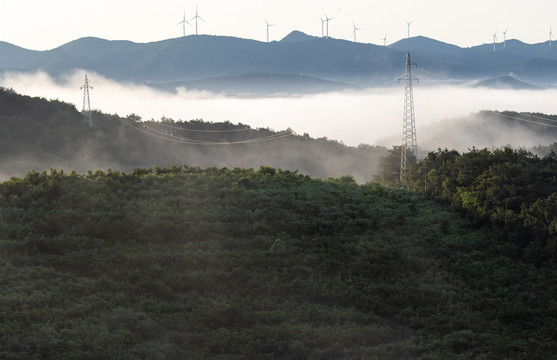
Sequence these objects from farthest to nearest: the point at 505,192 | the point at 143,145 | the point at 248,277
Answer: the point at 143,145
the point at 505,192
the point at 248,277

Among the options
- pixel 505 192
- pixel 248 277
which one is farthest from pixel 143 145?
pixel 248 277

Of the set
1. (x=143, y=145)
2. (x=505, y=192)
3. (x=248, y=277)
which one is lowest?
(x=248, y=277)

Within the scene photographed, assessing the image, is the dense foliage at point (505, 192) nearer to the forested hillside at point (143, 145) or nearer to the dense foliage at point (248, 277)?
the dense foliage at point (248, 277)

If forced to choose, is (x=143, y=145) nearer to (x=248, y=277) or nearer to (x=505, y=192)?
(x=505, y=192)

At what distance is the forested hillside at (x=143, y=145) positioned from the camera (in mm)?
125688

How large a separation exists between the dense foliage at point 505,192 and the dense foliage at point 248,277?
1.76 m

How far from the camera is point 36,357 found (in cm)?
2919

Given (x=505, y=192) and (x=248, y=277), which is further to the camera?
(x=505, y=192)

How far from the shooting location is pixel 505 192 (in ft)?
181

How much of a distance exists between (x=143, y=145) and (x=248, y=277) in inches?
4402

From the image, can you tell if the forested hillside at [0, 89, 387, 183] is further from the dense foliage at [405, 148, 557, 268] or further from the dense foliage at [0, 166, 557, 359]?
the dense foliage at [405, 148, 557, 268]

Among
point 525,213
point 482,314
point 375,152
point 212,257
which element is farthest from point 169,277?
point 375,152

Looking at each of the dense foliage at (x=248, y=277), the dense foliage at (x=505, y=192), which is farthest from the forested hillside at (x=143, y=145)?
the dense foliage at (x=505, y=192)

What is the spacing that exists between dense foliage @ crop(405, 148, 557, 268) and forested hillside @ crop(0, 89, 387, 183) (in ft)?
242
